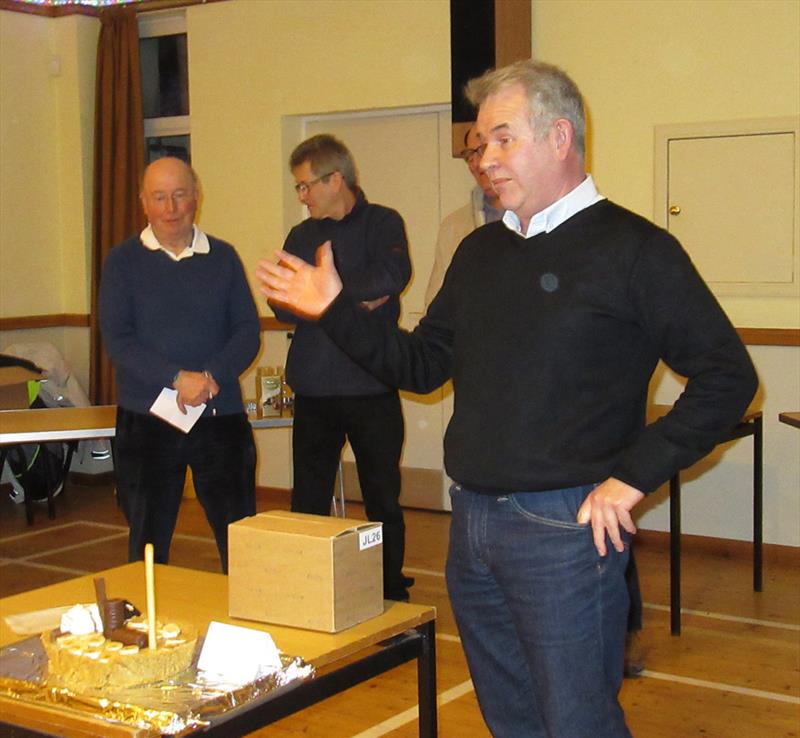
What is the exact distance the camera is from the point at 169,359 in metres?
3.62

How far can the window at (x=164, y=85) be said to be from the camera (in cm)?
721

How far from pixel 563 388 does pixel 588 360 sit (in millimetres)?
63

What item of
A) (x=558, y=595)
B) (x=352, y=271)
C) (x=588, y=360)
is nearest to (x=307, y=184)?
(x=352, y=271)

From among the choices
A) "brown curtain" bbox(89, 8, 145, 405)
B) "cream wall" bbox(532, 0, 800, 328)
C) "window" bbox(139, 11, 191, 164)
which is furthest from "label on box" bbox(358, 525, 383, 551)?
"window" bbox(139, 11, 191, 164)

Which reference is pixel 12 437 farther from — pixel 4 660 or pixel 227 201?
pixel 227 201

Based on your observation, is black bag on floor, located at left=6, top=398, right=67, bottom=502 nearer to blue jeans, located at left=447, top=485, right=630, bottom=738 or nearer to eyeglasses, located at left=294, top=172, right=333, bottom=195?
eyeglasses, located at left=294, top=172, right=333, bottom=195

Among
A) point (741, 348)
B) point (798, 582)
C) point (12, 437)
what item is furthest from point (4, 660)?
point (798, 582)

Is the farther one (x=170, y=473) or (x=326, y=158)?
(x=326, y=158)

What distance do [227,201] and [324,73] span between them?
3.13ft

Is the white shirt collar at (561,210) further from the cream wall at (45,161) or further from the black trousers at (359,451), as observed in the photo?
the cream wall at (45,161)

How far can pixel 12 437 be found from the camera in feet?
13.7

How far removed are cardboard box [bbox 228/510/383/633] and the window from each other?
17.8 feet

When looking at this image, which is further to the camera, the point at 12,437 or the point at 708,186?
the point at 708,186

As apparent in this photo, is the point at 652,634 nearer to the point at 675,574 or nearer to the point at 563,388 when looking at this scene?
the point at 675,574
